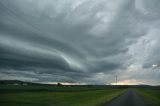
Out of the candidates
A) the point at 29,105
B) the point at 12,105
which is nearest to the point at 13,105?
the point at 12,105

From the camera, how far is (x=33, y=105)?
88.6ft

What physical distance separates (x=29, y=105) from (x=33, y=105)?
47 cm

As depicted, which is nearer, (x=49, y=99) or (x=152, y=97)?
(x=49, y=99)

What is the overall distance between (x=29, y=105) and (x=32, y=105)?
0.35 meters

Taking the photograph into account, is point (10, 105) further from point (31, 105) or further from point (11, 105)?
point (31, 105)

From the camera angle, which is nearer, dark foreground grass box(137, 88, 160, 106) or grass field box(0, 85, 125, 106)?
grass field box(0, 85, 125, 106)

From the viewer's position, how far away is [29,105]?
26.9 m

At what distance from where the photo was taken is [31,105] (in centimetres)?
2694

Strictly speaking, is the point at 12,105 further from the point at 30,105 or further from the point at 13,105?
the point at 30,105

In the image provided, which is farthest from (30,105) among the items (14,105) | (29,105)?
(14,105)

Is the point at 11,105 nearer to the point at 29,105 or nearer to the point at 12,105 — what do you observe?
the point at 12,105

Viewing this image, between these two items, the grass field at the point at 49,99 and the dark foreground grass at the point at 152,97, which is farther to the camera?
the dark foreground grass at the point at 152,97

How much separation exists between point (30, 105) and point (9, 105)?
2.42 meters

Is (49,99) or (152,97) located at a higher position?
(152,97)
